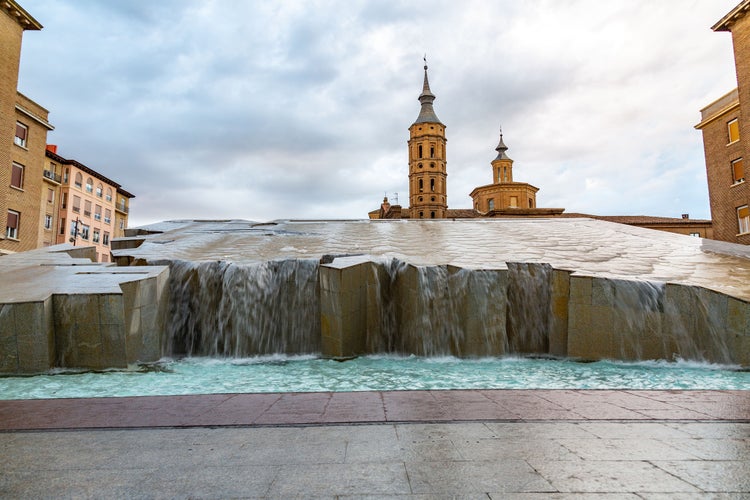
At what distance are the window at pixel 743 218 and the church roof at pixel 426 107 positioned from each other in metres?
47.5

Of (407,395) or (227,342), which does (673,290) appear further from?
(227,342)

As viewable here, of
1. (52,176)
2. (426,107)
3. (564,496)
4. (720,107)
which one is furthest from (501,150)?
(564,496)

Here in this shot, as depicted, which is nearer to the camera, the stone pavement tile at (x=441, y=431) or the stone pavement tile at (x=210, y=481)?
the stone pavement tile at (x=210, y=481)

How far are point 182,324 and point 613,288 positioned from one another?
714 cm

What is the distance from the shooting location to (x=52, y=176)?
1581 inches

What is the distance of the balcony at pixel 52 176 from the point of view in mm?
38781

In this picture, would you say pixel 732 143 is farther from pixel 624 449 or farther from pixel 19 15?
pixel 19 15

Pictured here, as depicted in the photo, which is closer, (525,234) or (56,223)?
(525,234)

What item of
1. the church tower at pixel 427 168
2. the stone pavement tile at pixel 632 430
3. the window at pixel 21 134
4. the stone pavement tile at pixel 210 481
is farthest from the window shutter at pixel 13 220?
the church tower at pixel 427 168

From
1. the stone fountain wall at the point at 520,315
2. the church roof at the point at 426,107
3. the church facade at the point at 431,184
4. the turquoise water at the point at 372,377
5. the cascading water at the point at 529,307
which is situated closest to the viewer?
the turquoise water at the point at 372,377

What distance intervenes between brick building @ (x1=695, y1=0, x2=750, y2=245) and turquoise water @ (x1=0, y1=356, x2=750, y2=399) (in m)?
25.6

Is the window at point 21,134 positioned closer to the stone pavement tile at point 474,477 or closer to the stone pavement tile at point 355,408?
the stone pavement tile at point 355,408

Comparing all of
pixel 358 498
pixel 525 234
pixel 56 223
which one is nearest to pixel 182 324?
pixel 358 498

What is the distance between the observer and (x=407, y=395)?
13.1ft
